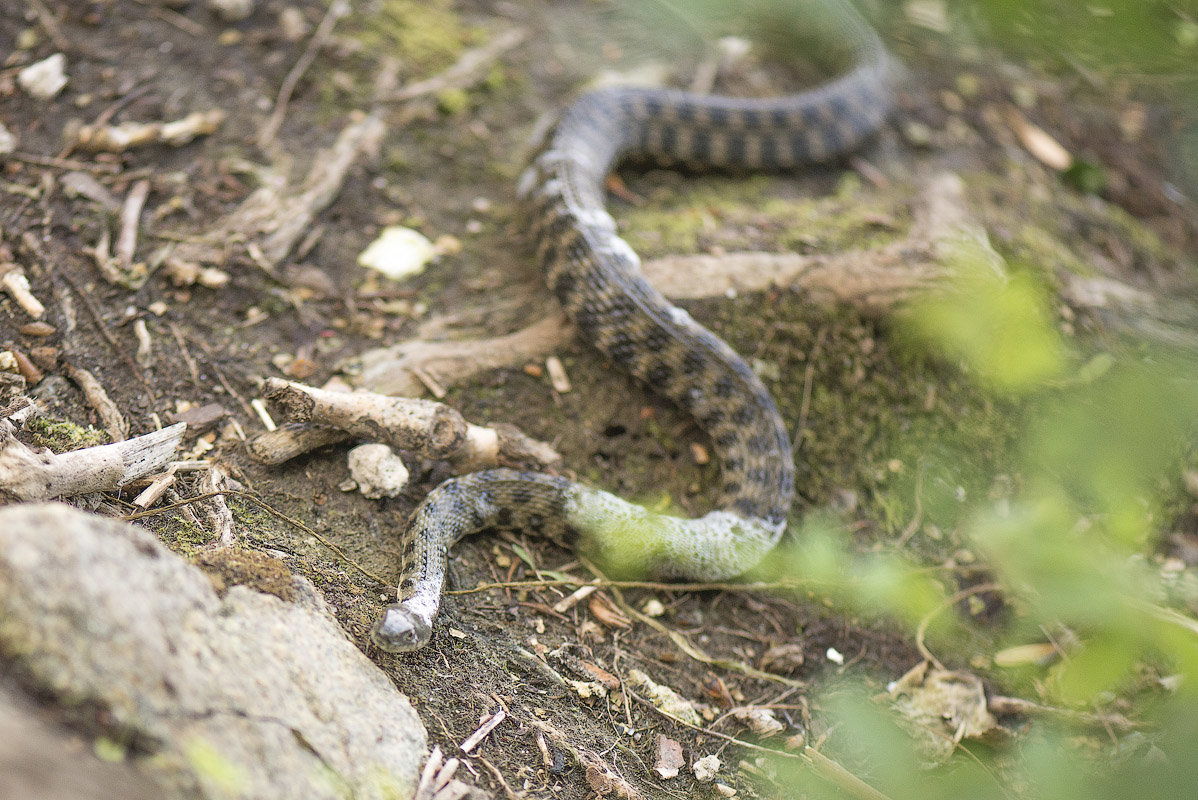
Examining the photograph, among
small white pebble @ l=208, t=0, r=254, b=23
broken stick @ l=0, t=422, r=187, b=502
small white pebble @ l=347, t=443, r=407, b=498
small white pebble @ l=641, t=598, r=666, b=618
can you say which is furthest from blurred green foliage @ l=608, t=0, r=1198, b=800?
small white pebble @ l=208, t=0, r=254, b=23

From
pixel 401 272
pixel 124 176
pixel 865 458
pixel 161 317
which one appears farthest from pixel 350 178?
pixel 865 458

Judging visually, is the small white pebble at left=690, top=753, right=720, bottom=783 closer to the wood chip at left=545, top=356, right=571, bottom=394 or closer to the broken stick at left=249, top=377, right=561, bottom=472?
the broken stick at left=249, top=377, right=561, bottom=472

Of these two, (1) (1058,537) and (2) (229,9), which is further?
(2) (229,9)

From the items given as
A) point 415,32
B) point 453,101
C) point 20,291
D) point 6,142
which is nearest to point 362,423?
point 20,291

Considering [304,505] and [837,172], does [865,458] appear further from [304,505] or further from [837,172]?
[304,505]

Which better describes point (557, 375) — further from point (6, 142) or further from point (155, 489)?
point (6, 142)

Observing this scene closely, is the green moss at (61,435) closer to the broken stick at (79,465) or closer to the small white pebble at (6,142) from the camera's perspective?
the broken stick at (79,465)

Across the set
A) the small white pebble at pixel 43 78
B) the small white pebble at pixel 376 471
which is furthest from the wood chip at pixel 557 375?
the small white pebble at pixel 43 78
